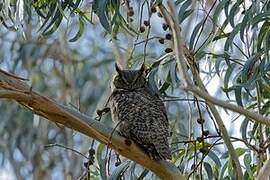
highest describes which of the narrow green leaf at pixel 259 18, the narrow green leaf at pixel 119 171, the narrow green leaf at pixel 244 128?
the narrow green leaf at pixel 259 18

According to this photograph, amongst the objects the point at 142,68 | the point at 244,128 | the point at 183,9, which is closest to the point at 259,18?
the point at 183,9

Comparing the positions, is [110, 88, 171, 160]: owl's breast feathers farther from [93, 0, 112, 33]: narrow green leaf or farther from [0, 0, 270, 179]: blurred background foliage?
[93, 0, 112, 33]: narrow green leaf

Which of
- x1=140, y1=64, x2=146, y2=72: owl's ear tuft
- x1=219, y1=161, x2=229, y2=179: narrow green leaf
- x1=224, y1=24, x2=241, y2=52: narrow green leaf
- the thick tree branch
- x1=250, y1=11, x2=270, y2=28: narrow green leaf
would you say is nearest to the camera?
the thick tree branch

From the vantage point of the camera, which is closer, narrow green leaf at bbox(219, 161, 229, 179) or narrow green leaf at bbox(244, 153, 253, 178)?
narrow green leaf at bbox(244, 153, 253, 178)

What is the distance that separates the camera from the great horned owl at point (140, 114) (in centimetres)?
275

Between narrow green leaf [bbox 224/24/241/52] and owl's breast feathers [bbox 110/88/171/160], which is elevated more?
narrow green leaf [bbox 224/24/241/52]

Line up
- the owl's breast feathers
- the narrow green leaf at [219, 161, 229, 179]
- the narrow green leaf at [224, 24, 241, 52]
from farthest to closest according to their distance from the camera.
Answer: the narrow green leaf at [219, 161, 229, 179] → the owl's breast feathers → the narrow green leaf at [224, 24, 241, 52]

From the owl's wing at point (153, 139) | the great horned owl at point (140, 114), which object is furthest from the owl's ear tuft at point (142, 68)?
the owl's wing at point (153, 139)

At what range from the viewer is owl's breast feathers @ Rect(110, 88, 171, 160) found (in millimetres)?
2766

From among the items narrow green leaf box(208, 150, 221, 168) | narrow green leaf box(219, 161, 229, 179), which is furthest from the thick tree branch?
narrow green leaf box(219, 161, 229, 179)

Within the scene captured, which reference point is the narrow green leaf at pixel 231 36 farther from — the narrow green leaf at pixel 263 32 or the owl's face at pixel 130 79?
the owl's face at pixel 130 79

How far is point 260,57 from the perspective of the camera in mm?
2686

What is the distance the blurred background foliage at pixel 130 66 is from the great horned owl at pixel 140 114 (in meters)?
0.07

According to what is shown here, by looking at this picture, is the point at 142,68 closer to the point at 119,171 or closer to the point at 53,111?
the point at 119,171
